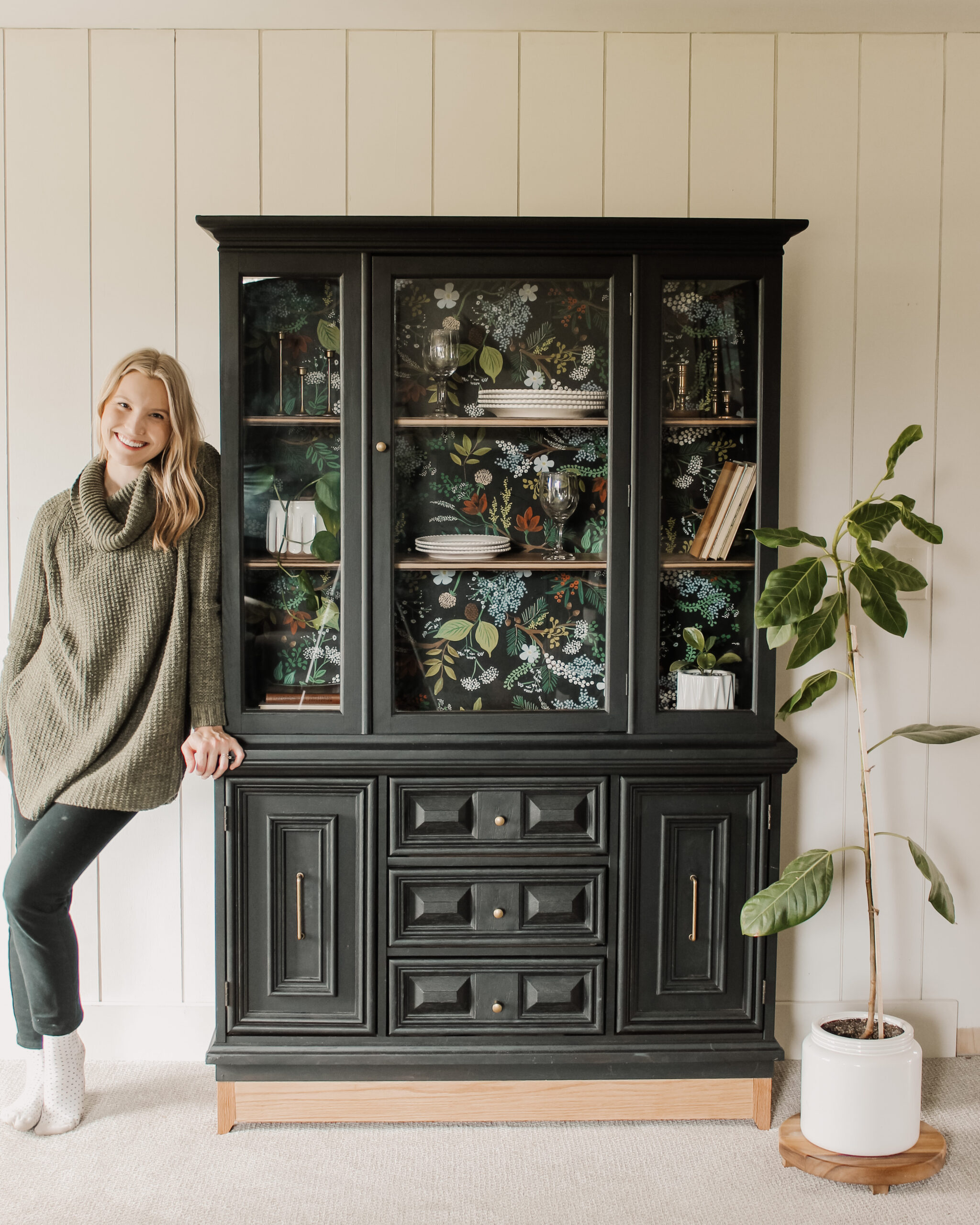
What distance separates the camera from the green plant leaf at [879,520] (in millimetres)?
2090

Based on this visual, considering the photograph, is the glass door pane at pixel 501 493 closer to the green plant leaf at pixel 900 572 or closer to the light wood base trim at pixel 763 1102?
the green plant leaf at pixel 900 572

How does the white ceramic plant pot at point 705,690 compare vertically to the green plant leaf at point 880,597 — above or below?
below

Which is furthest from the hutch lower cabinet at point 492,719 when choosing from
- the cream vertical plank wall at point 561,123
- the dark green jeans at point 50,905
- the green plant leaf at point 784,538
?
the cream vertical plank wall at point 561,123

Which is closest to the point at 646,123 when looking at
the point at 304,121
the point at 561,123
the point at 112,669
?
the point at 561,123

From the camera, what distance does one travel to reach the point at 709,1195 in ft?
6.55

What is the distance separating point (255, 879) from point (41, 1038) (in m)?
0.67

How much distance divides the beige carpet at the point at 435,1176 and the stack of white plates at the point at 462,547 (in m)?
1.35

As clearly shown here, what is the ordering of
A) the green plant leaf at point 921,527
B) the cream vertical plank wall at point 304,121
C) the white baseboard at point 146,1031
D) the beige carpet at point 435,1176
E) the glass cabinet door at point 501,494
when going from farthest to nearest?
the white baseboard at point 146,1031
the cream vertical plank wall at point 304,121
the glass cabinet door at point 501,494
the green plant leaf at point 921,527
the beige carpet at point 435,1176

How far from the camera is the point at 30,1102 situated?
2.22 meters

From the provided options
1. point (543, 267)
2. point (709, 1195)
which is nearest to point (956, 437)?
point (543, 267)

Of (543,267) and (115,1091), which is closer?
(543,267)

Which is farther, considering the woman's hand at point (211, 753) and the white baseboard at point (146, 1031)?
the white baseboard at point (146, 1031)

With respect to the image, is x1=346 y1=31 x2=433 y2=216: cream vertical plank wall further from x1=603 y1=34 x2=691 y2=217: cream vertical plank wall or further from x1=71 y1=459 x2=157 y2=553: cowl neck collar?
x1=71 y1=459 x2=157 y2=553: cowl neck collar

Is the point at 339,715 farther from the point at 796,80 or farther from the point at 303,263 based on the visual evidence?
the point at 796,80
